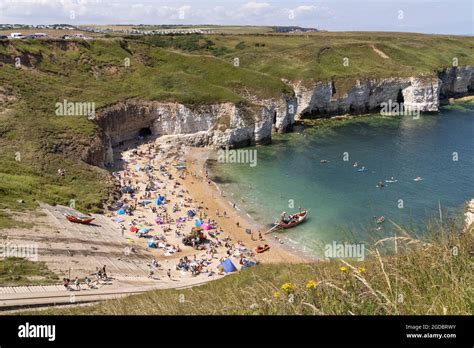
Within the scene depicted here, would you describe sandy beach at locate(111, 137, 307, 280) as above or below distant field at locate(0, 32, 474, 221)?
below

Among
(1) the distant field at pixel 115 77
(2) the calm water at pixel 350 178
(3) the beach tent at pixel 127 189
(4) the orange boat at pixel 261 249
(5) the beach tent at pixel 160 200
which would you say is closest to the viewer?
(4) the orange boat at pixel 261 249

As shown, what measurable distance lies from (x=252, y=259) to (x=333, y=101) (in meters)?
69.8

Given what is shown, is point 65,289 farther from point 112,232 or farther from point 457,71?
point 457,71

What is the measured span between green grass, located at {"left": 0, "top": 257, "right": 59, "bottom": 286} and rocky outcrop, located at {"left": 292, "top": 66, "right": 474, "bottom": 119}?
7748cm

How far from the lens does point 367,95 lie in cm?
10662

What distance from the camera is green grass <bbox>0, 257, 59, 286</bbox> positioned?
25141mm

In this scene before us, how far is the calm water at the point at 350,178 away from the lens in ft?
157

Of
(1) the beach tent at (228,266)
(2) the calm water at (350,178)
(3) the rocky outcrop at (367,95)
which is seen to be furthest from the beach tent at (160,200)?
(3) the rocky outcrop at (367,95)

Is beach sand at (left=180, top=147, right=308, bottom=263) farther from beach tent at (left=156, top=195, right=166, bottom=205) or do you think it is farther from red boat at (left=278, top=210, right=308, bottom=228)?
beach tent at (left=156, top=195, right=166, bottom=205)

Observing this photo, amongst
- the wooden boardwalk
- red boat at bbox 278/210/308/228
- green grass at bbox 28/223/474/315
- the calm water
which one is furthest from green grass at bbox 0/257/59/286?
red boat at bbox 278/210/308/228

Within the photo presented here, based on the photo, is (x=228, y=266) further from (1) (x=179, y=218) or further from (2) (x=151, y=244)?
(1) (x=179, y=218)

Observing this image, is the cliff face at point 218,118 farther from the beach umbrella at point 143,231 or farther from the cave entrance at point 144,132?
the beach umbrella at point 143,231

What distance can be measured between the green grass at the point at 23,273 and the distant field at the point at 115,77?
396 inches
